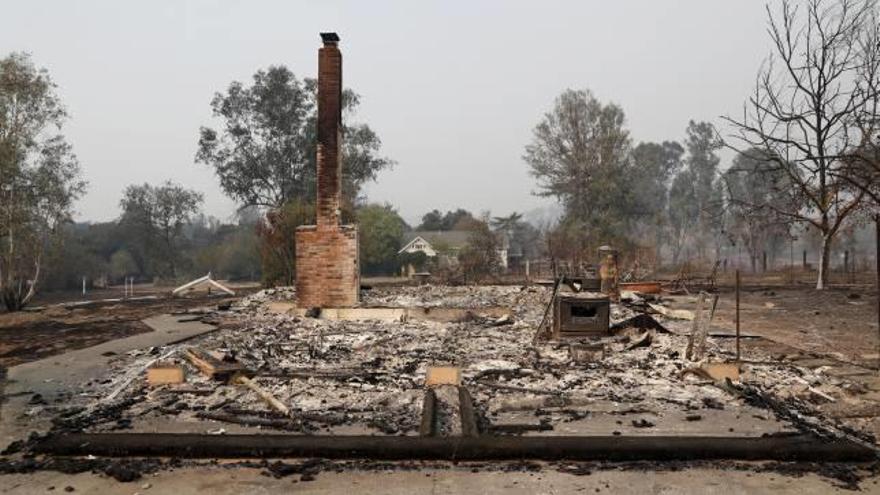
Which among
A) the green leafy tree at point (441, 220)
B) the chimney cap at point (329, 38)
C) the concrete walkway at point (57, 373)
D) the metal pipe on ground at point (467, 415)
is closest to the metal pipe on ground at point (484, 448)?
the metal pipe on ground at point (467, 415)

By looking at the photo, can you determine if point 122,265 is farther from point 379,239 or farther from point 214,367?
point 214,367

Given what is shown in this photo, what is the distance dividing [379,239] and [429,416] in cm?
4293

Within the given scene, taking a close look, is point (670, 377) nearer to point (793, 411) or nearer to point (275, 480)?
point (793, 411)

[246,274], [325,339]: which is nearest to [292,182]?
[246,274]

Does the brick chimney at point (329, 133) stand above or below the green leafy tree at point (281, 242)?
above

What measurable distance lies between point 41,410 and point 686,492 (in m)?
5.85

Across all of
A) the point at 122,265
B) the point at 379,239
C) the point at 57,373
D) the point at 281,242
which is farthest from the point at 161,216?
the point at 57,373

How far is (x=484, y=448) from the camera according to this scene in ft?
14.6

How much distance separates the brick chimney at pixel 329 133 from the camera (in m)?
12.9

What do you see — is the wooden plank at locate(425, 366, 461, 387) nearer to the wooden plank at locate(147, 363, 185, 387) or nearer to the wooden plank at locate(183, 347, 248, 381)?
the wooden plank at locate(183, 347, 248, 381)

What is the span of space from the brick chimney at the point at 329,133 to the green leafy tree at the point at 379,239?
1219 inches

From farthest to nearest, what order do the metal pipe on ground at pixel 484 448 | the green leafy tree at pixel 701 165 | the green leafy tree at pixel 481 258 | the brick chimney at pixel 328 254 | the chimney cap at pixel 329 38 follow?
the green leafy tree at pixel 701 165 < the green leafy tree at pixel 481 258 < the chimney cap at pixel 329 38 < the brick chimney at pixel 328 254 < the metal pipe on ground at pixel 484 448

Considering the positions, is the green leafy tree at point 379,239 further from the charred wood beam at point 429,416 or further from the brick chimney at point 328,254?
the charred wood beam at point 429,416

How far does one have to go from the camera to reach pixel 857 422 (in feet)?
18.6
